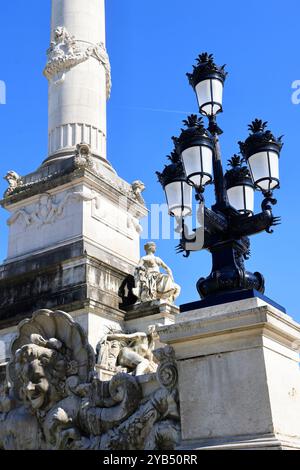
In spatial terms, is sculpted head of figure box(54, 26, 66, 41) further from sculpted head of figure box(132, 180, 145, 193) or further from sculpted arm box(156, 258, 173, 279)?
sculpted arm box(156, 258, 173, 279)

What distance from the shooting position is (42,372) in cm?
810

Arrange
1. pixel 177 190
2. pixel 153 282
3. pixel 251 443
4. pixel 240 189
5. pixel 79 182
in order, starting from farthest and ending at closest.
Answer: pixel 79 182 < pixel 153 282 < pixel 240 189 < pixel 177 190 < pixel 251 443

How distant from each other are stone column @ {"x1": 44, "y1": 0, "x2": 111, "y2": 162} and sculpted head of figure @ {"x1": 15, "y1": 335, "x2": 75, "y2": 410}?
341 inches

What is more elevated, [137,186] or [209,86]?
[137,186]

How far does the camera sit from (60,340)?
28.4 ft

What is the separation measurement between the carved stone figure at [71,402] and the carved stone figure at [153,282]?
5.24 metres

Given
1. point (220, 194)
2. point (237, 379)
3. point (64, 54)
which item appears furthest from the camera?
point (64, 54)

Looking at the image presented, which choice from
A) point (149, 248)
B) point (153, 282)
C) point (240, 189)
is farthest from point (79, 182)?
point (240, 189)

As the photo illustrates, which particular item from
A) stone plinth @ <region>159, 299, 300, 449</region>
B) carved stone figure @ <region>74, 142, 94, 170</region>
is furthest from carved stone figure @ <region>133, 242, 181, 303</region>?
stone plinth @ <region>159, 299, 300, 449</region>

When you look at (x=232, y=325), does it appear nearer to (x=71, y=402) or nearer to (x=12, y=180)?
(x=71, y=402)

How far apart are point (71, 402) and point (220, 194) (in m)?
3.23

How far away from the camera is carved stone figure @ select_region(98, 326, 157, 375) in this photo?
11.3m
